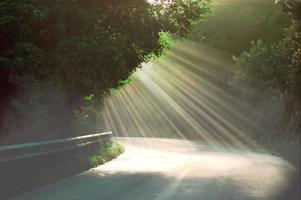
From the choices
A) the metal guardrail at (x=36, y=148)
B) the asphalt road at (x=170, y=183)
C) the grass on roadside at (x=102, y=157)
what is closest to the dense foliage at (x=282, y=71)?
the asphalt road at (x=170, y=183)

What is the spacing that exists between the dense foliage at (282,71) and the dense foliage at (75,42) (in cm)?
402

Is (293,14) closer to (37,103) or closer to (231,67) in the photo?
(37,103)

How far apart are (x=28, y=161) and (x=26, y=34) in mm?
3727

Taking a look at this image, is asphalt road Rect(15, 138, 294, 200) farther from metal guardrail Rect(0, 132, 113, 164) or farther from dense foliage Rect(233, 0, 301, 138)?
dense foliage Rect(233, 0, 301, 138)

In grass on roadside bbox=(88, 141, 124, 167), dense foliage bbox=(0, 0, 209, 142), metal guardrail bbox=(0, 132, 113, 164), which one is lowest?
metal guardrail bbox=(0, 132, 113, 164)

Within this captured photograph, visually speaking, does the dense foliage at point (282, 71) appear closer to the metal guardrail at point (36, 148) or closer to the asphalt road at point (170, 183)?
the asphalt road at point (170, 183)

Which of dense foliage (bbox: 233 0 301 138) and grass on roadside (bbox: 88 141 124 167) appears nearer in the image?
grass on roadside (bbox: 88 141 124 167)

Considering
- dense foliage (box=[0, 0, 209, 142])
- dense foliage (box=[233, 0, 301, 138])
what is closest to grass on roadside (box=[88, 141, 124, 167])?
dense foliage (box=[0, 0, 209, 142])

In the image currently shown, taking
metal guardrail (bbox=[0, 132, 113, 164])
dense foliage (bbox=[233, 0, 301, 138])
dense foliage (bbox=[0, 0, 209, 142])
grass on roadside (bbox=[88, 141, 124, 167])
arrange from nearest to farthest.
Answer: metal guardrail (bbox=[0, 132, 113, 164]), dense foliage (bbox=[0, 0, 209, 142]), grass on roadside (bbox=[88, 141, 124, 167]), dense foliage (bbox=[233, 0, 301, 138])

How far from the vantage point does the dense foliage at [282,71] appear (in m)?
21.2

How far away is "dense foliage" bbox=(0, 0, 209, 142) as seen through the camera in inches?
608

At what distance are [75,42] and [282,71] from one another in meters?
→ 16.8

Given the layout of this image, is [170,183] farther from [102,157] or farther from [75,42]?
[102,157]

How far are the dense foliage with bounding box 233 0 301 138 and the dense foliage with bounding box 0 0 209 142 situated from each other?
4.02 metres
